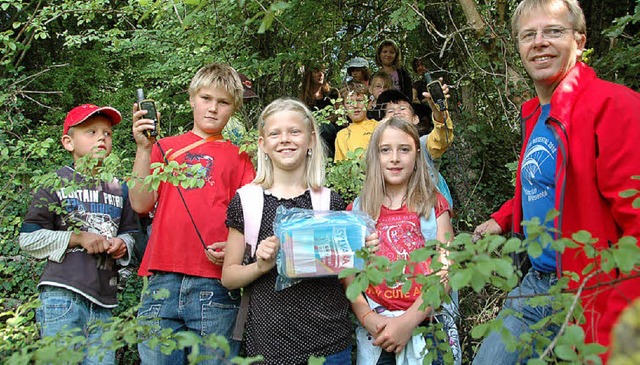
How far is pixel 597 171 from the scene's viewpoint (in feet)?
7.25

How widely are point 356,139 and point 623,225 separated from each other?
283cm

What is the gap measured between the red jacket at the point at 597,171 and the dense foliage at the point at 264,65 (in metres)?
1.27

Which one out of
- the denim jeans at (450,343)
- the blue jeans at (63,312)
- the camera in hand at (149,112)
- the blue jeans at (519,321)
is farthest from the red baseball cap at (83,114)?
the blue jeans at (519,321)

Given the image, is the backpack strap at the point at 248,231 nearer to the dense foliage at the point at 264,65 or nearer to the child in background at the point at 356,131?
the dense foliage at the point at 264,65

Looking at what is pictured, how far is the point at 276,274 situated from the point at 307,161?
62cm

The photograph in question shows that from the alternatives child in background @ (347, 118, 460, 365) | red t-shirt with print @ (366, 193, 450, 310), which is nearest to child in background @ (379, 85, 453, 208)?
child in background @ (347, 118, 460, 365)

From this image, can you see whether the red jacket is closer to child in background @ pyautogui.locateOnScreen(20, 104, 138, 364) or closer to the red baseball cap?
child in background @ pyautogui.locateOnScreen(20, 104, 138, 364)

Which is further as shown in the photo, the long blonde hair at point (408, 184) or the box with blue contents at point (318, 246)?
the long blonde hair at point (408, 184)

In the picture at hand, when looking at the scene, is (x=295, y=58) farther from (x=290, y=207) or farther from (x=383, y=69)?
(x=290, y=207)

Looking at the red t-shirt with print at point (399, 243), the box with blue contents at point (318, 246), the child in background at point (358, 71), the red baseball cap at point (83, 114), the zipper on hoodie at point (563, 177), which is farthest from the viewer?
the child in background at point (358, 71)

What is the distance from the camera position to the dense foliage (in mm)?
4285

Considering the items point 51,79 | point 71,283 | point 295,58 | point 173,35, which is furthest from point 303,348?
point 51,79

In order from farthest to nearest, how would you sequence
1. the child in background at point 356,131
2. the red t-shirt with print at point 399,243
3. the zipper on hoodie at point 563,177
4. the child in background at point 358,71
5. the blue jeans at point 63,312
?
the child in background at point 358,71, the child in background at point 356,131, the blue jeans at point 63,312, the red t-shirt with print at point 399,243, the zipper on hoodie at point 563,177

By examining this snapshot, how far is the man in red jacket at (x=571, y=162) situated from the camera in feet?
6.95
